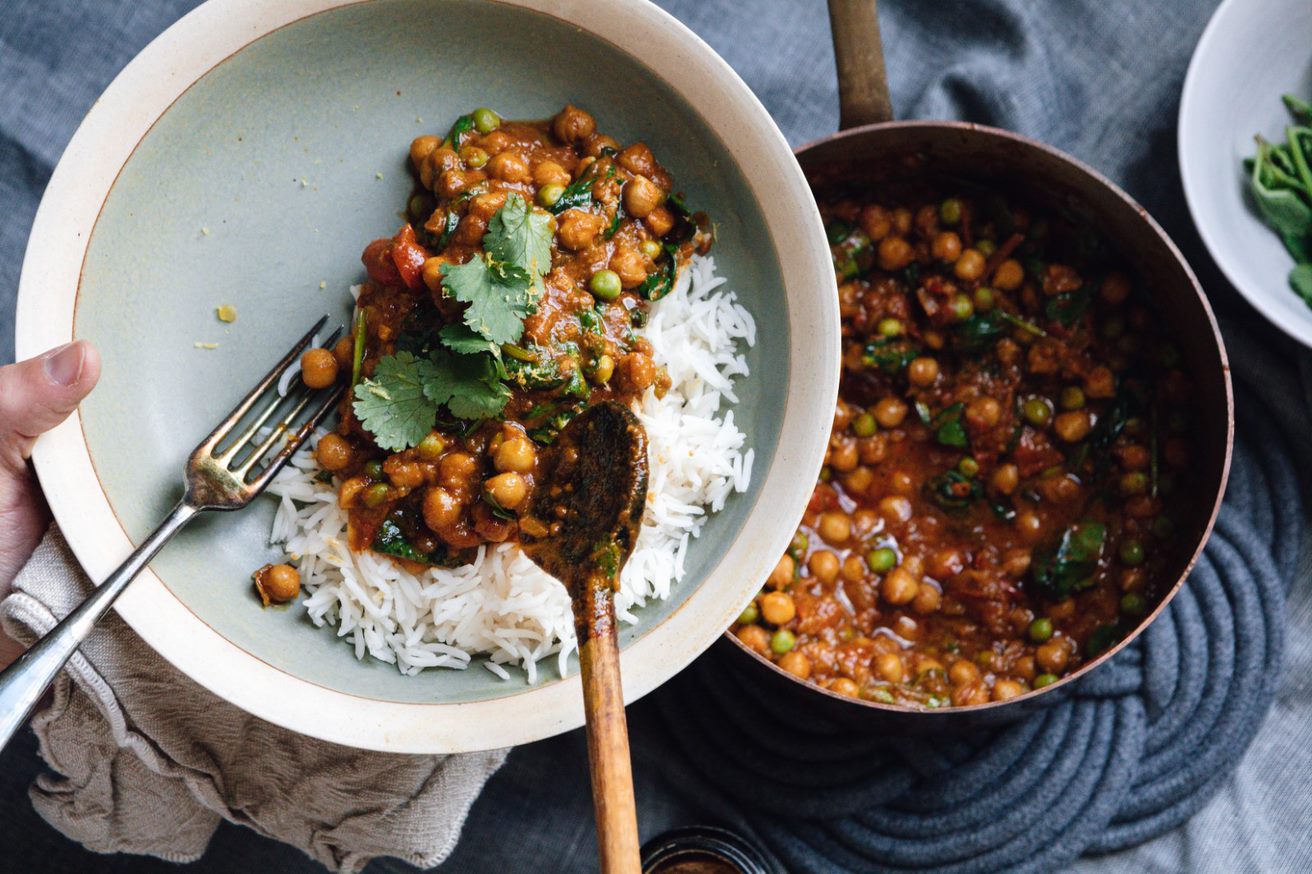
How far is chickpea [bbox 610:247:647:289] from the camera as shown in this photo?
9.89 ft

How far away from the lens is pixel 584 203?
119 inches

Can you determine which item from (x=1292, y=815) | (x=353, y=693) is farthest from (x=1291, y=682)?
(x=353, y=693)

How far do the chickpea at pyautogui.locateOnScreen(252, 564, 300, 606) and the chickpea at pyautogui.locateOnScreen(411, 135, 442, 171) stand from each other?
1141 millimetres

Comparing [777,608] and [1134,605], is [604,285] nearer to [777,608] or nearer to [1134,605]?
[777,608]

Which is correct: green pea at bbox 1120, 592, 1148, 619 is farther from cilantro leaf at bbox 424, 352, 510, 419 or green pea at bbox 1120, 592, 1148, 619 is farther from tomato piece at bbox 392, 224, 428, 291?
tomato piece at bbox 392, 224, 428, 291

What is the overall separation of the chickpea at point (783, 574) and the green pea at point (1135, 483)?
1071 mm

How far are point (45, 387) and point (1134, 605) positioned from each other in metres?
3.06

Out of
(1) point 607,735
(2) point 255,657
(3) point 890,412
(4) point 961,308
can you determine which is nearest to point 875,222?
(4) point 961,308

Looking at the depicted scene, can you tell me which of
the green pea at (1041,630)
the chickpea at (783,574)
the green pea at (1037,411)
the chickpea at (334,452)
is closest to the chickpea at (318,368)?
the chickpea at (334,452)

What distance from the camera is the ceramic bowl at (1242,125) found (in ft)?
11.9

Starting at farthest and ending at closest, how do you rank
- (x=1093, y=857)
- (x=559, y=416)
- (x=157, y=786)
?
(x=1093, y=857), (x=157, y=786), (x=559, y=416)

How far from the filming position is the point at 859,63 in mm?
3225

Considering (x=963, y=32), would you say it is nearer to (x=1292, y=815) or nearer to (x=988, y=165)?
(x=988, y=165)

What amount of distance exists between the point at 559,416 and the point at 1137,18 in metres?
2.53
